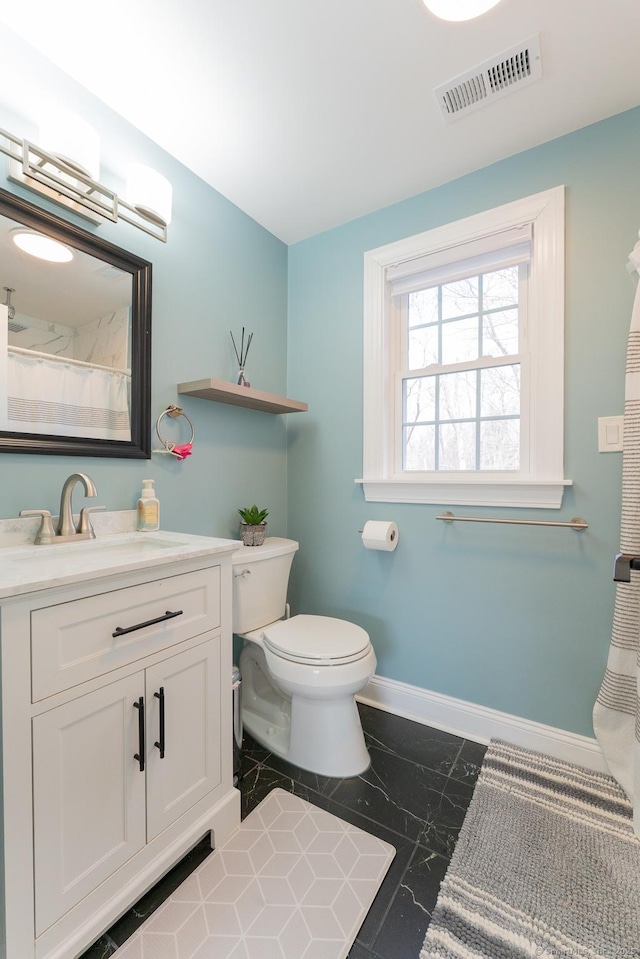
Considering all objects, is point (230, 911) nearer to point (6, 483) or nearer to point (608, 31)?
point (6, 483)

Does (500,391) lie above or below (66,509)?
above

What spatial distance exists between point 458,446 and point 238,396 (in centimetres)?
100

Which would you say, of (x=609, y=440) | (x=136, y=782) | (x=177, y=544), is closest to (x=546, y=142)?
(x=609, y=440)

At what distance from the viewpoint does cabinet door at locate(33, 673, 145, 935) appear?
0.80 m

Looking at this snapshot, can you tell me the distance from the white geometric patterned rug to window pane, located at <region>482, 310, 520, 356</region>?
5.98ft

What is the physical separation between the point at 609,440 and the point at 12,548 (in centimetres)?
196

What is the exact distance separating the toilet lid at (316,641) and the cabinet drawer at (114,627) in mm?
393

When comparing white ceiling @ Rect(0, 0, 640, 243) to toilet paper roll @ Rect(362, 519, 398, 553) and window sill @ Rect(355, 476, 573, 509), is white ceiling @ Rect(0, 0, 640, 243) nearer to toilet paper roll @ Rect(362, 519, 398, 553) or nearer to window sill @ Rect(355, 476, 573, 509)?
window sill @ Rect(355, 476, 573, 509)

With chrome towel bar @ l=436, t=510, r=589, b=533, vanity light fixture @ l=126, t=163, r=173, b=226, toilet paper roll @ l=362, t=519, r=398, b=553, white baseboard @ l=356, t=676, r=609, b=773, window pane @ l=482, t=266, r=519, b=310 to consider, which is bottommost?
white baseboard @ l=356, t=676, r=609, b=773

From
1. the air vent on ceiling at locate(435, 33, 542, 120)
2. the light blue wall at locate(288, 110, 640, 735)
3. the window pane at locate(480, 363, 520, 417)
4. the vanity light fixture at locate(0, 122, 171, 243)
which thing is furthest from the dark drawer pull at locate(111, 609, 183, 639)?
the air vent on ceiling at locate(435, 33, 542, 120)

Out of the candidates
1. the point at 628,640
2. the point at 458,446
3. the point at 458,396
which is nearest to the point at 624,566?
the point at 628,640

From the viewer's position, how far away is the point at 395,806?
1334mm

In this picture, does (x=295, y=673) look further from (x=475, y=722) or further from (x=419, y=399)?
(x=419, y=399)

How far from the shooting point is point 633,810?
1268 mm
